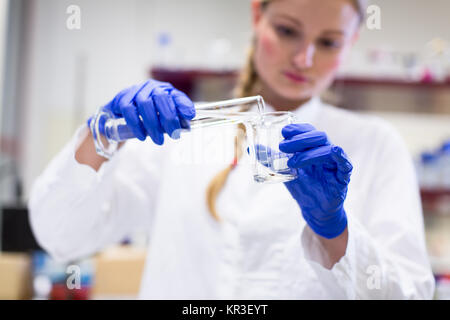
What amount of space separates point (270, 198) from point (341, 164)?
29 centimetres

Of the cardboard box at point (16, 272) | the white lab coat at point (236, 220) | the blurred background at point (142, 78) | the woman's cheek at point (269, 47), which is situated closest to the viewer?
the white lab coat at point (236, 220)

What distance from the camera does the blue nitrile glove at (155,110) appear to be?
1.92 feet

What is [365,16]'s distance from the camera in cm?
76

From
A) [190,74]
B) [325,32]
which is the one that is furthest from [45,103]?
[325,32]

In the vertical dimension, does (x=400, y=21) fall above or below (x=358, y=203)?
above

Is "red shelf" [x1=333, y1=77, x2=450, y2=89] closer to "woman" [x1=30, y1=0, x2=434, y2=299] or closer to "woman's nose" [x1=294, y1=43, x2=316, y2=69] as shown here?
"woman" [x1=30, y1=0, x2=434, y2=299]

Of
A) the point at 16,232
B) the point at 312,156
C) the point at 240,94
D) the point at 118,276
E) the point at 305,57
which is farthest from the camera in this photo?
the point at 16,232

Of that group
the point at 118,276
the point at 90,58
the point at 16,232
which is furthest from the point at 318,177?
the point at 90,58

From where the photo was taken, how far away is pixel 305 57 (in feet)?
2.42

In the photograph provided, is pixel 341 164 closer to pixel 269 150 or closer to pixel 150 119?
pixel 269 150

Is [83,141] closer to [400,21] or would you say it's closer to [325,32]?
[325,32]

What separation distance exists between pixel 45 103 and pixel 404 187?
2.25 metres

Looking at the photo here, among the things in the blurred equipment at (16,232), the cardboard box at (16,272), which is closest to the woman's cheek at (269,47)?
the cardboard box at (16,272)

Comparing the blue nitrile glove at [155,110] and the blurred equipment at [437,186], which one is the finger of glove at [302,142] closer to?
the blue nitrile glove at [155,110]
